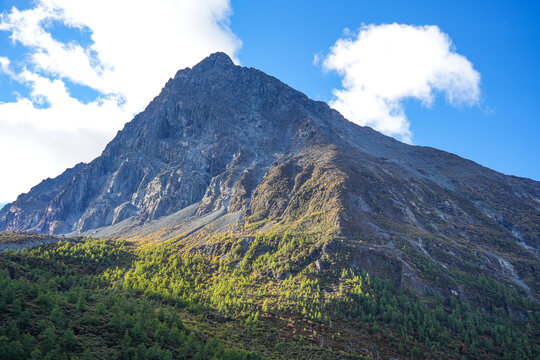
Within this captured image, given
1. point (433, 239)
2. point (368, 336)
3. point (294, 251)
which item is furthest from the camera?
point (433, 239)

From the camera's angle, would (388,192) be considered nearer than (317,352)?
No

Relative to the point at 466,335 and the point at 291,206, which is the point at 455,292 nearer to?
the point at 466,335

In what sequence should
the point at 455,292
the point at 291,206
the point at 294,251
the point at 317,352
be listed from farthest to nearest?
the point at 291,206 < the point at 294,251 < the point at 455,292 < the point at 317,352

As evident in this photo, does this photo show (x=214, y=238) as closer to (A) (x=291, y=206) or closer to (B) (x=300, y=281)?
(A) (x=291, y=206)

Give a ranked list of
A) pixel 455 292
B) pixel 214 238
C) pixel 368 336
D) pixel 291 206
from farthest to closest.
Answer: pixel 291 206 → pixel 214 238 → pixel 455 292 → pixel 368 336

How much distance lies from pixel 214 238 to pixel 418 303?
358 ft

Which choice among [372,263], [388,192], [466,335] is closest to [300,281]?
[372,263]

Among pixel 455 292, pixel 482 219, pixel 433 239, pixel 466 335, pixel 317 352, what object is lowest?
pixel 317 352

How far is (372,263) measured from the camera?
12125cm

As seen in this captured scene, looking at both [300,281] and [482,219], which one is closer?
[300,281]

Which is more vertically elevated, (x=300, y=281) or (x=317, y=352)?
(x=300, y=281)

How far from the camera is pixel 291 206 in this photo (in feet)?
615

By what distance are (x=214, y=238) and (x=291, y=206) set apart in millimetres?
51157

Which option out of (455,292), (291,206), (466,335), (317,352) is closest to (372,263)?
(455,292)
